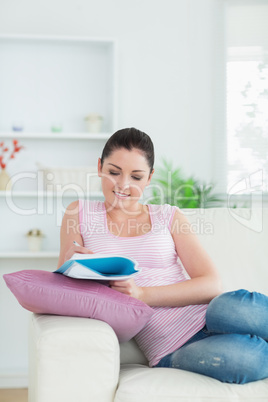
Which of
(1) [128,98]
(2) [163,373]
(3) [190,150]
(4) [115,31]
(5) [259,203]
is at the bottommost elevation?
(2) [163,373]

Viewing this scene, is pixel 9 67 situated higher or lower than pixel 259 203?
higher

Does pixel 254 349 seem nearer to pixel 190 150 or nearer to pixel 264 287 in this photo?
pixel 264 287

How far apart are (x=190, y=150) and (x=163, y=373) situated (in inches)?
92.0

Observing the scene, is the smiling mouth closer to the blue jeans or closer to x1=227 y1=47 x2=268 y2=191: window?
the blue jeans

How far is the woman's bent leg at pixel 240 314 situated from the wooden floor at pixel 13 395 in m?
1.84

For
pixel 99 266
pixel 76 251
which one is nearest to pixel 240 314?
pixel 99 266

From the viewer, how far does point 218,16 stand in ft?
12.1

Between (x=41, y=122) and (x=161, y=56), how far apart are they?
920mm

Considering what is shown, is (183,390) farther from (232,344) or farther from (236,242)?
(236,242)

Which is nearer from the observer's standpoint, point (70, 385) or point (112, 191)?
point (70, 385)

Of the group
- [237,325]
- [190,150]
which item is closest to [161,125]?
[190,150]

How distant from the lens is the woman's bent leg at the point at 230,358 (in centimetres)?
143

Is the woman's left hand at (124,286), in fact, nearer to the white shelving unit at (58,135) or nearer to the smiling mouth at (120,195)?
the smiling mouth at (120,195)

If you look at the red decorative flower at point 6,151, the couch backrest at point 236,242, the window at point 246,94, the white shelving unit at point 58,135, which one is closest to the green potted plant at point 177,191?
the window at point 246,94
